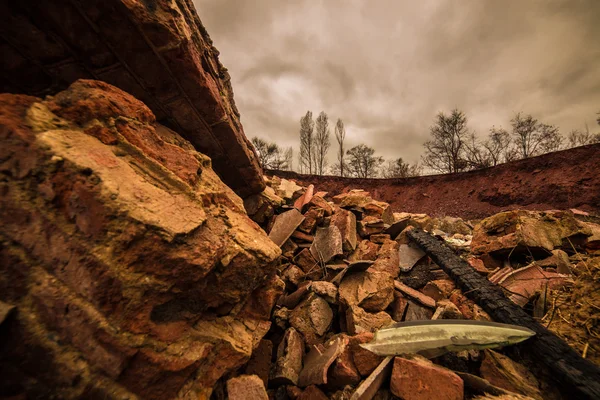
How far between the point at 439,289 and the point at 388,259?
78cm

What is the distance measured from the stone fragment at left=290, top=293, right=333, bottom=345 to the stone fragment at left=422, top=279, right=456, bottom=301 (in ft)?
5.04

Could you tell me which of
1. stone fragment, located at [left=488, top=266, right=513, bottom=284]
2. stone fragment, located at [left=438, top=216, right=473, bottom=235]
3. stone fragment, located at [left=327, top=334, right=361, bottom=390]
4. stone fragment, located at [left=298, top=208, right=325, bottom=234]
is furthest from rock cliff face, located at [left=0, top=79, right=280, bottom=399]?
stone fragment, located at [left=438, top=216, right=473, bottom=235]

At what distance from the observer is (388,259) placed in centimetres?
352

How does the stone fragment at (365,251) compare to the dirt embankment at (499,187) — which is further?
the dirt embankment at (499,187)

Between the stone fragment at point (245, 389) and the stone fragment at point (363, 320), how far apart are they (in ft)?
3.44

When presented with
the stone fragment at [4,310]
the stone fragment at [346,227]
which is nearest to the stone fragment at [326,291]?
the stone fragment at [346,227]

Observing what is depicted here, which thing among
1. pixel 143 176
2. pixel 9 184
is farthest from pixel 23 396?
pixel 143 176

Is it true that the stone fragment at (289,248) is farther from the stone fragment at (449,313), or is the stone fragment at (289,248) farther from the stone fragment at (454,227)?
the stone fragment at (454,227)

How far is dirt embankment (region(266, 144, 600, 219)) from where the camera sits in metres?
7.95

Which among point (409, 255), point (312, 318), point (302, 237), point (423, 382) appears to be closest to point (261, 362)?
point (312, 318)

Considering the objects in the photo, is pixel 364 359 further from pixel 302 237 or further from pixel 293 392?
pixel 302 237

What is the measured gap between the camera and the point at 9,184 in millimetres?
1139

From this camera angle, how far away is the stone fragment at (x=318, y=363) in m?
1.72

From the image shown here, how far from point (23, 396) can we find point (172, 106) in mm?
2400
